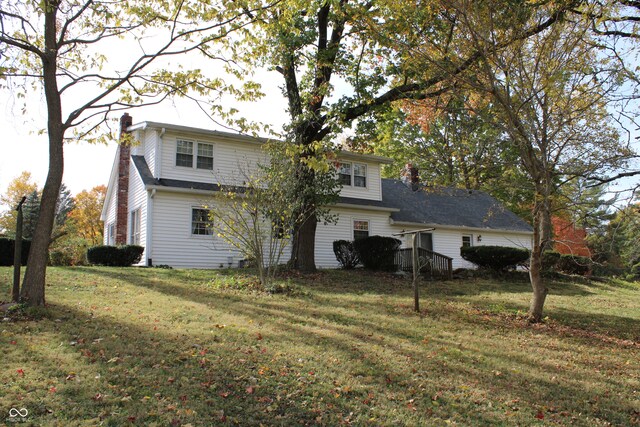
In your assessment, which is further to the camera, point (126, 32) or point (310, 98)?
point (310, 98)

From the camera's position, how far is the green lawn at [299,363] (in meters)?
4.43

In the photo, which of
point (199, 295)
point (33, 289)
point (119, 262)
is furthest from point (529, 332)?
point (119, 262)

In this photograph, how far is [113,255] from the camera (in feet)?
51.7

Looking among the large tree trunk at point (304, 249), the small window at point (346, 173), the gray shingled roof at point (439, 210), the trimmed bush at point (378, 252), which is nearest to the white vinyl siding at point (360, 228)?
the gray shingled roof at point (439, 210)

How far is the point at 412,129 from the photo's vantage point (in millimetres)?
19016

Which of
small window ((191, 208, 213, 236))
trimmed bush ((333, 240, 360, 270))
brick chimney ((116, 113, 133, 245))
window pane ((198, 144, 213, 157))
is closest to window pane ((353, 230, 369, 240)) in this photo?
trimmed bush ((333, 240, 360, 270))

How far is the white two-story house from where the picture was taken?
1689 cm

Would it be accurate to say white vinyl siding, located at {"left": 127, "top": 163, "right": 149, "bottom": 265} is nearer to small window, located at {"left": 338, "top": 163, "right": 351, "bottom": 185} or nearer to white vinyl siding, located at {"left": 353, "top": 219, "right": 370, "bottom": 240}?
small window, located at {"left": 338, "top": 163, "right": 351, "bottom": 185}

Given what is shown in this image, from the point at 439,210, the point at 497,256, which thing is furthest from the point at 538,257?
the point at 439,210

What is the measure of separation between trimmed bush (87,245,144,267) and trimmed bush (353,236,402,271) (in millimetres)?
8241

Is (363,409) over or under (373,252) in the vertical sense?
under

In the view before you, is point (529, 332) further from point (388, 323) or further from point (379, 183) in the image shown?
point (379, 183)

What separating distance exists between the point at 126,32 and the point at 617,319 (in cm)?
1247

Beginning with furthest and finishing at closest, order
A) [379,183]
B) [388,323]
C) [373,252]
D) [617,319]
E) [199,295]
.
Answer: [379,183] < [373,252] < [617,319] < [199,295] < [388,323]
